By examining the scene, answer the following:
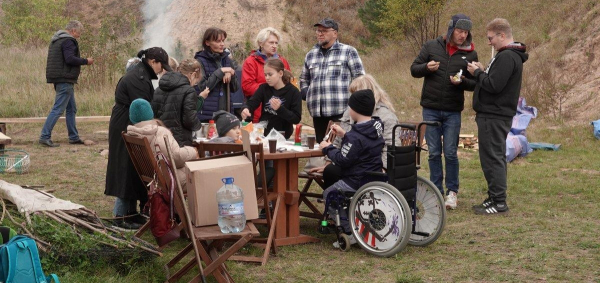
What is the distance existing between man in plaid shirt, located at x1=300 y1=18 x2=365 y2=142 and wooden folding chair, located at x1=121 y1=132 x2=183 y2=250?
2.34 meters

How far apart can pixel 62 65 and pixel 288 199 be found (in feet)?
20.6

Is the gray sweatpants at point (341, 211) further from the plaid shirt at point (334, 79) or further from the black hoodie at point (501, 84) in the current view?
the black hoodie at point (501, 84)

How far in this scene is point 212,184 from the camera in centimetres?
470

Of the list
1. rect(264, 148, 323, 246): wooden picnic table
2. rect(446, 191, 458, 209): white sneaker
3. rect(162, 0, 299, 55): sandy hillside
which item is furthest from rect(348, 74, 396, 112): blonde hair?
rect(162, 0, 299, 55): sandy hillside

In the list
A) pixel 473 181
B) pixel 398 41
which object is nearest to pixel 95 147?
pixel 473 181

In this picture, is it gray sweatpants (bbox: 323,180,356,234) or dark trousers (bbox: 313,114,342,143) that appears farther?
dark trousers (bbox: 313,114,342,143)

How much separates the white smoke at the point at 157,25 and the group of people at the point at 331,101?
17.5 meters

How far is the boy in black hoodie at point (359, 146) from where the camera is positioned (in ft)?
18.5

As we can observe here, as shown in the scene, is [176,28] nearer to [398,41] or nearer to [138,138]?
[398,41]

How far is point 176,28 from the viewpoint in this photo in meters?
27.9

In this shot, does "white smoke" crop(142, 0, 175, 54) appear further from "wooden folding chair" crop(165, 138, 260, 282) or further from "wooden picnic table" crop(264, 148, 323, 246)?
"wooden folding chair" crop(165, 138, 260, 282)

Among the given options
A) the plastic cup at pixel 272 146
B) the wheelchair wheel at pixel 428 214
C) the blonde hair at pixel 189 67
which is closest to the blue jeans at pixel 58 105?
the blonde hair at pixel 189 67

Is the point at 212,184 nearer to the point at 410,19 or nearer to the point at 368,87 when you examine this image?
the point at 368,87

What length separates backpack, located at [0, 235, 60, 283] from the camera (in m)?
3.76
